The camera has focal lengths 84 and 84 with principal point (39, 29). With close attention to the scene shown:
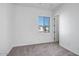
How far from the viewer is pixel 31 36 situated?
4039mm

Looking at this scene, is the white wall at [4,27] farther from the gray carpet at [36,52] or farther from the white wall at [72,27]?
the white wall at [72,27]

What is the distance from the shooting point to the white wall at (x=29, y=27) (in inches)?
143

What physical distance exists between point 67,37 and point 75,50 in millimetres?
664

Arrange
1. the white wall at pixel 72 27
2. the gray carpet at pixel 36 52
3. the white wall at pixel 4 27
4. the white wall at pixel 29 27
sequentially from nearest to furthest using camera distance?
the white wall at pixel 4 27
the gray carpet at pixel 36 52
the white wall at pixel 72 27
the white wall at pixel 29 27

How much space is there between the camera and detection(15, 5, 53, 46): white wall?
11.9 feet

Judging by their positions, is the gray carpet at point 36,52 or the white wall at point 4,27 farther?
the gray carpet at point 36,52

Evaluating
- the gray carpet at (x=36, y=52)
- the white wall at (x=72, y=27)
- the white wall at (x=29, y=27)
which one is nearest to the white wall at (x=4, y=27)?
the gray carpet at (x=36, y=52)

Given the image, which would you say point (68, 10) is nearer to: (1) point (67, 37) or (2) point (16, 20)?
(1) point (67, 37)

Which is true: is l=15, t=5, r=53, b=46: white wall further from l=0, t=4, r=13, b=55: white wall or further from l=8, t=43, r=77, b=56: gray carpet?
l=0, t=4, r=13, b=55: white wall

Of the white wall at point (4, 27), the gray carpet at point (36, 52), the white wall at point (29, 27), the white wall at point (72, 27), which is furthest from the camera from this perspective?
the white wall at point (29, 27)

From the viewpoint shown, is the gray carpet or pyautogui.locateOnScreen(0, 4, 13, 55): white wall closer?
pyautogui.locateOnScreen(0, 4, 13, 55): white wall

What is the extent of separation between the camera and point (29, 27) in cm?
396

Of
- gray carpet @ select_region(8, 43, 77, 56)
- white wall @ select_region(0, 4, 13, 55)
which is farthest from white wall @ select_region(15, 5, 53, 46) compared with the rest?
white wall @ select_region(0, 4, 13, 55)

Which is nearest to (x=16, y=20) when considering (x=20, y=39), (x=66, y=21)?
(x=20, y=39)
